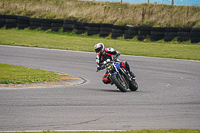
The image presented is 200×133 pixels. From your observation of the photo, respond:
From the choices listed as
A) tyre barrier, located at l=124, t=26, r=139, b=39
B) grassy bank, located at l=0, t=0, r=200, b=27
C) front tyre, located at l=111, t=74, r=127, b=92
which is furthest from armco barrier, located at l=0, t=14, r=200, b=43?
front tyre, located at l=111, t=74, r=127, b=92

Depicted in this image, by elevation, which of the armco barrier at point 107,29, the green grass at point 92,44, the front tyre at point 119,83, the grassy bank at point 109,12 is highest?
the grassy bank at point 109,12

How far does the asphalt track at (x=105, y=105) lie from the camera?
6.76 metres

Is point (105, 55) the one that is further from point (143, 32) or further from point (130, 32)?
point (130, 32)

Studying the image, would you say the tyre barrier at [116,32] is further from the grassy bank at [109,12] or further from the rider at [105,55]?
the rider at [105,55]

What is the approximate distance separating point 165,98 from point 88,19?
21.4 metres

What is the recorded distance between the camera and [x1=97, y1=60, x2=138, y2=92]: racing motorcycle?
10.4 meters

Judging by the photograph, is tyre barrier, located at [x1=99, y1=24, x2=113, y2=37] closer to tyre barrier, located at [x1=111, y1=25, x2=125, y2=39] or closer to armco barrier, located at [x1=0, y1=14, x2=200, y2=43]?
armco barrier, located at [x1=0, y1=14, x2=200, y2=43]

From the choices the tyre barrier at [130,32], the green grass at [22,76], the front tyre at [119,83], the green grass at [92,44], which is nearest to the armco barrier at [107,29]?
the tyre barrier at [130,32]

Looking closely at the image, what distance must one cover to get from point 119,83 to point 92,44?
1423cm

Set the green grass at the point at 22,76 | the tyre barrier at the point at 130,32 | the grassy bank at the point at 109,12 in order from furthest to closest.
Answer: the grassy bank at the point at 109,12 < the tyre barrier at the point at 130,32 < the green grass at the point at 22,76

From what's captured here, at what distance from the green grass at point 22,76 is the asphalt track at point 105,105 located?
1.20m

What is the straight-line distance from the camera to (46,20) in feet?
96.5

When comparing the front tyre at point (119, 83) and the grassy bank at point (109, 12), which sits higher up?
the grassy bank at point (109, 12)

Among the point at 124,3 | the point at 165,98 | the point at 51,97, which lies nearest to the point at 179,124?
the point at 165,98
